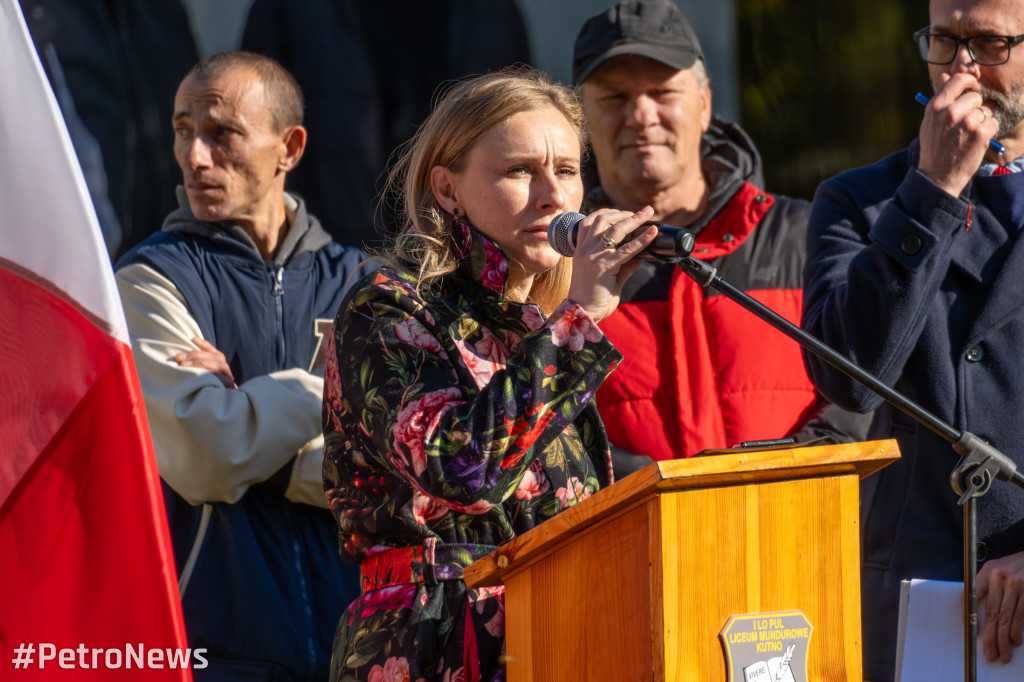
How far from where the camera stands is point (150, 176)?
3.98 m

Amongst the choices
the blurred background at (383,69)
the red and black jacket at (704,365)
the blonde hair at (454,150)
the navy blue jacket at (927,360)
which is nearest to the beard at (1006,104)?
the navy blue jacket at (927,360)

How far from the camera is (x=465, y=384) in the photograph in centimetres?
201

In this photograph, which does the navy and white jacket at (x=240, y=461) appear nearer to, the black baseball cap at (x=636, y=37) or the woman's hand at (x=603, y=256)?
the black baseball cap at (x=636, y=37)

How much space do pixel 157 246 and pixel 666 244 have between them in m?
1.93

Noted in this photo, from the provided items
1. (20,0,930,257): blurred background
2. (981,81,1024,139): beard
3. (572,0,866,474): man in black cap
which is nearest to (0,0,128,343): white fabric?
(572,0,866,474): man in black cap

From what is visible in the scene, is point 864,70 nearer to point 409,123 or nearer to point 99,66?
point 409,123

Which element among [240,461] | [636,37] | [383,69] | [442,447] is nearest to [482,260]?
[442,447]

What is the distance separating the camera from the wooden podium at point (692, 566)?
5.38ft

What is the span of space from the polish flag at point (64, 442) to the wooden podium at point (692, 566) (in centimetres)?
77

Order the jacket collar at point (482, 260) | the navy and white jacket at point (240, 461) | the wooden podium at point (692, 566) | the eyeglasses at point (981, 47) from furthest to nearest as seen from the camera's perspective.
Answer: the navy and white jacket at point (240, 461) → the eyeglasses at point (981, 47) → the jacket collar at point (482, 260) → the wooden podium at point (692, 566)

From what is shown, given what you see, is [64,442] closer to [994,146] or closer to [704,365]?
[704,365]

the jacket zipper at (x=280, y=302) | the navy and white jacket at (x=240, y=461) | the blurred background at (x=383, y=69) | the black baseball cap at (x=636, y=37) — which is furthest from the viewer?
the blurred background at (x=383, y=69)

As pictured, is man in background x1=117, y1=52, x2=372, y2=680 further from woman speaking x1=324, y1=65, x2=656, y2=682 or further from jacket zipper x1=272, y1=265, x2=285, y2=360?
woman speaking x1=324, y1=65, x2=656, y2=682

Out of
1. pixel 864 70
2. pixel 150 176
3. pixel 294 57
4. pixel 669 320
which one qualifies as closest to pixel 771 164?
pixel 864 70
